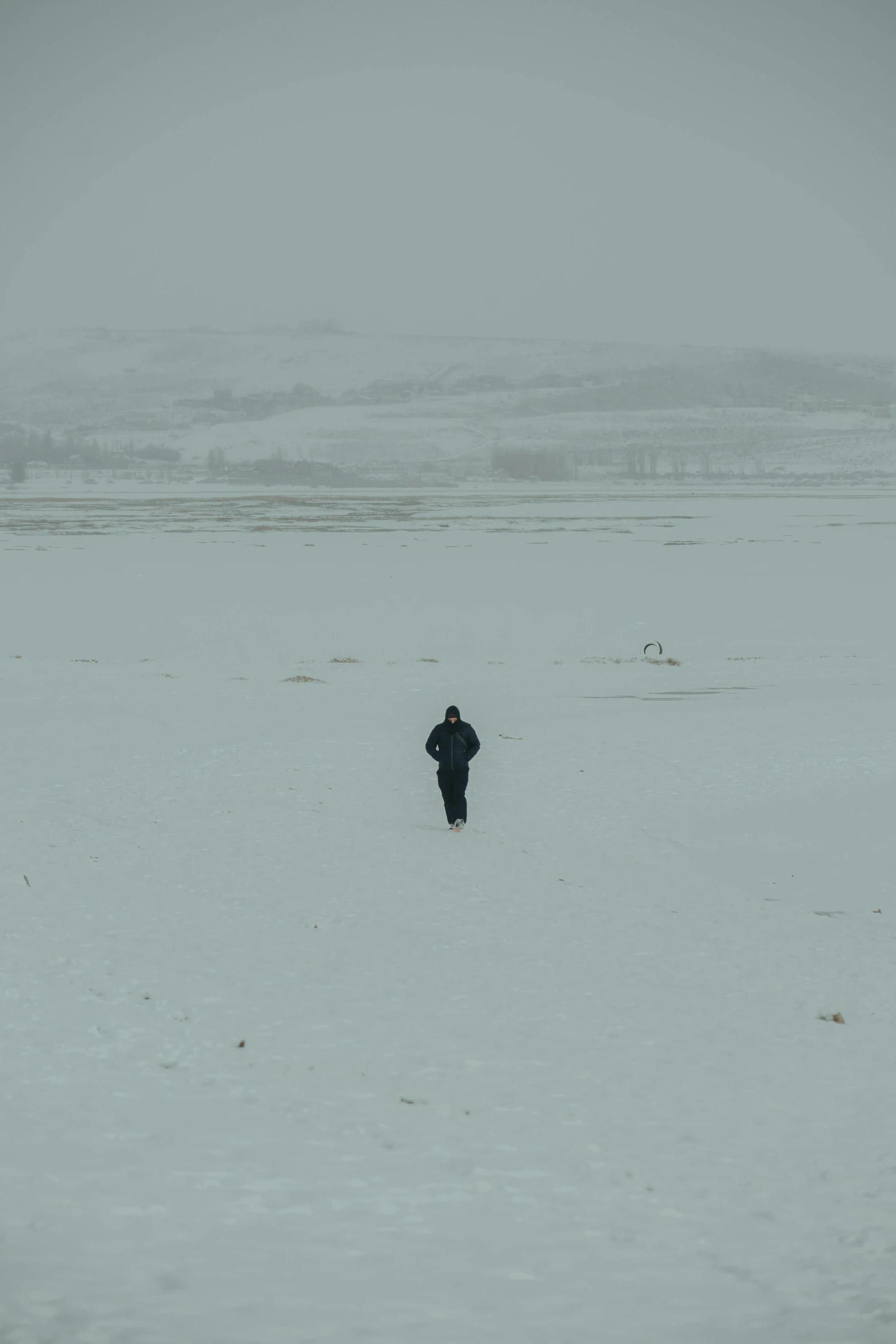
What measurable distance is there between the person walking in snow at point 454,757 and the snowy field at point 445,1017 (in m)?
0.30

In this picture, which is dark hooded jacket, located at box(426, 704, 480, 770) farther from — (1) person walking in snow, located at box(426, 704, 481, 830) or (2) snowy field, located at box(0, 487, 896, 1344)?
(2) snowy field, located at box(0, 487, 896, 1344)

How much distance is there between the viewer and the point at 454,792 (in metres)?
14.4

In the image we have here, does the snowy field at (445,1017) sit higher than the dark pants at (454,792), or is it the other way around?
the dark pants at (454,792)

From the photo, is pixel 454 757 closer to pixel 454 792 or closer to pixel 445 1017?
pixel 454 792

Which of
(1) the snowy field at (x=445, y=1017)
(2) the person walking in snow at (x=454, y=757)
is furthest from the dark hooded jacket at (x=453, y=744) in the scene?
(1) the snowy field at (x=445, y=1017)

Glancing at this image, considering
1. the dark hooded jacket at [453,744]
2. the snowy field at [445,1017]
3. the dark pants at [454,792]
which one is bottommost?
the snowy field at [445,1017]

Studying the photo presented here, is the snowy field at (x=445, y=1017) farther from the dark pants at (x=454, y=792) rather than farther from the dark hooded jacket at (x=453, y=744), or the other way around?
the dark hooded jacket at (x=453, y=744)

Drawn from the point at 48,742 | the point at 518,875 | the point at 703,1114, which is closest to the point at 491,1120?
the point at 703,1114

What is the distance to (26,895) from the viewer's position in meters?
11.5

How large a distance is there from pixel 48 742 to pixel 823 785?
10560mm

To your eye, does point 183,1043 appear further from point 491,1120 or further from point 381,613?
point 381,613

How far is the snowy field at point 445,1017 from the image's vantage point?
5.95 metres

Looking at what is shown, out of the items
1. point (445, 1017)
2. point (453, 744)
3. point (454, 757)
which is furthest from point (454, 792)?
point (445, 1017)

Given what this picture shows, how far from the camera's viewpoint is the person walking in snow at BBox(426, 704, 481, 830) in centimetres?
1423
